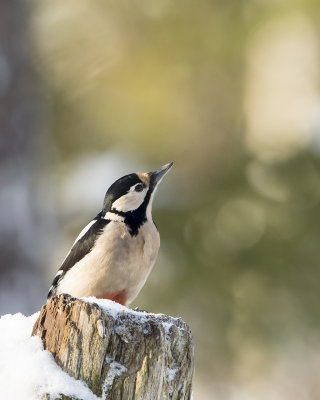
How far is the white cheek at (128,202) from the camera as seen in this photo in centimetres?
514

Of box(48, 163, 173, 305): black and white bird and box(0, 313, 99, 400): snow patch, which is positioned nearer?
box(0, 313, 99, 400): snow patch

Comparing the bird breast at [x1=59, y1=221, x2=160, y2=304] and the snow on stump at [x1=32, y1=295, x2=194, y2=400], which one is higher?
the bird breast at [x1=59, y1=221, x2=160, y2=304]

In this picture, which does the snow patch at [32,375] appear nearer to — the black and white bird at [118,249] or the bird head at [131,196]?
the black and white bird at [118,249]

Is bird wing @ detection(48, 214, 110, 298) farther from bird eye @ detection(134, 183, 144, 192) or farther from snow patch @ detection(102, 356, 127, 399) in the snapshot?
snow patch @ detection(102, 356, 127, 399)

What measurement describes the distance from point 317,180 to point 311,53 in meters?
1.33

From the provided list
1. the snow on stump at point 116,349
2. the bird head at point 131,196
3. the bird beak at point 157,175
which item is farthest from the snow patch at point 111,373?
the bird beak at point 157,175

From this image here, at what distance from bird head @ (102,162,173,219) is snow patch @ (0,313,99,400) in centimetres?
225

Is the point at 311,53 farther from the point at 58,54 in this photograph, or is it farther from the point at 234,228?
the point at 58,54

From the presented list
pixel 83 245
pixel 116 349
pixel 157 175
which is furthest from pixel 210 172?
pixel 116 349

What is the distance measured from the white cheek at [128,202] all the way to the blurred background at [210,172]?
2.96 meters

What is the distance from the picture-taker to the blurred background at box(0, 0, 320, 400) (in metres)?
7.91

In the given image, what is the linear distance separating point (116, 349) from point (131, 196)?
2.34 meters

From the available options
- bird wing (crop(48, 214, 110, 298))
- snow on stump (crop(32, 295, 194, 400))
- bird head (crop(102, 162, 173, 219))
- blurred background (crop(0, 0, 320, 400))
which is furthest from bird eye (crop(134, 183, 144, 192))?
blurred background (crop(0, 0, 320, 400))

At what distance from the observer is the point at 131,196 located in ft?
16.9
